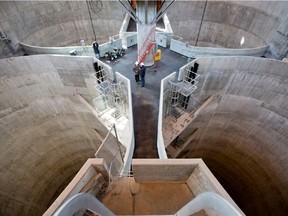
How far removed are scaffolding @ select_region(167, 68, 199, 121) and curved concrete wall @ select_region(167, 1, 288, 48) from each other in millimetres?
9911

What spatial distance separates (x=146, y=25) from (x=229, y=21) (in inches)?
474

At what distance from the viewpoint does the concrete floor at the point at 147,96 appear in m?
9.31

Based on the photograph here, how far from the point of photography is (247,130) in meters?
13.2

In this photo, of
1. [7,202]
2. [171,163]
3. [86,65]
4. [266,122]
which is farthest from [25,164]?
[266,122]

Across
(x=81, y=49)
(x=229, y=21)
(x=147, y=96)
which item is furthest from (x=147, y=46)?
(x=229, y=21)

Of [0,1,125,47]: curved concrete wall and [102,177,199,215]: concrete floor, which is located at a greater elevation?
[0,1,125,47]: curved concrete wall

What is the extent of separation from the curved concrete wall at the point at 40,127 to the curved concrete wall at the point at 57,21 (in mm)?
5917

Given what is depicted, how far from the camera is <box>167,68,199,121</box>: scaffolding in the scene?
410 inches

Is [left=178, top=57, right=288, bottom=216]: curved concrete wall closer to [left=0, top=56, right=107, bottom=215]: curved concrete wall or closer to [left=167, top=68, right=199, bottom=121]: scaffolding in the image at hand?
[left=167, top=68, right=199, bottom=121]: scaffolding

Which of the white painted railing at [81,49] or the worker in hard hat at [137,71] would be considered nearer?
the worker in hard hat at [137,71]

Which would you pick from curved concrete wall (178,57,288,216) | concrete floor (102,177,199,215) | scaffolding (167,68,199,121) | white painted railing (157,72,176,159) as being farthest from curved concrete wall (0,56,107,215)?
curved concrete wall (178,57,288,216)

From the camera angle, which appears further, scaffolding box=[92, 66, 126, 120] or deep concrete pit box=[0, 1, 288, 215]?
deep concrete pit box=[0, 1, 288, 215]

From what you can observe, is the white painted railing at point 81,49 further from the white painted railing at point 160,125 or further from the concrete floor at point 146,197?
the concrete floor at point 146,197

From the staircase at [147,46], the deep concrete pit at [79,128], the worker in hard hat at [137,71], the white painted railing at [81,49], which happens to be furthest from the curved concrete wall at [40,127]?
the staircase at [147,46]
